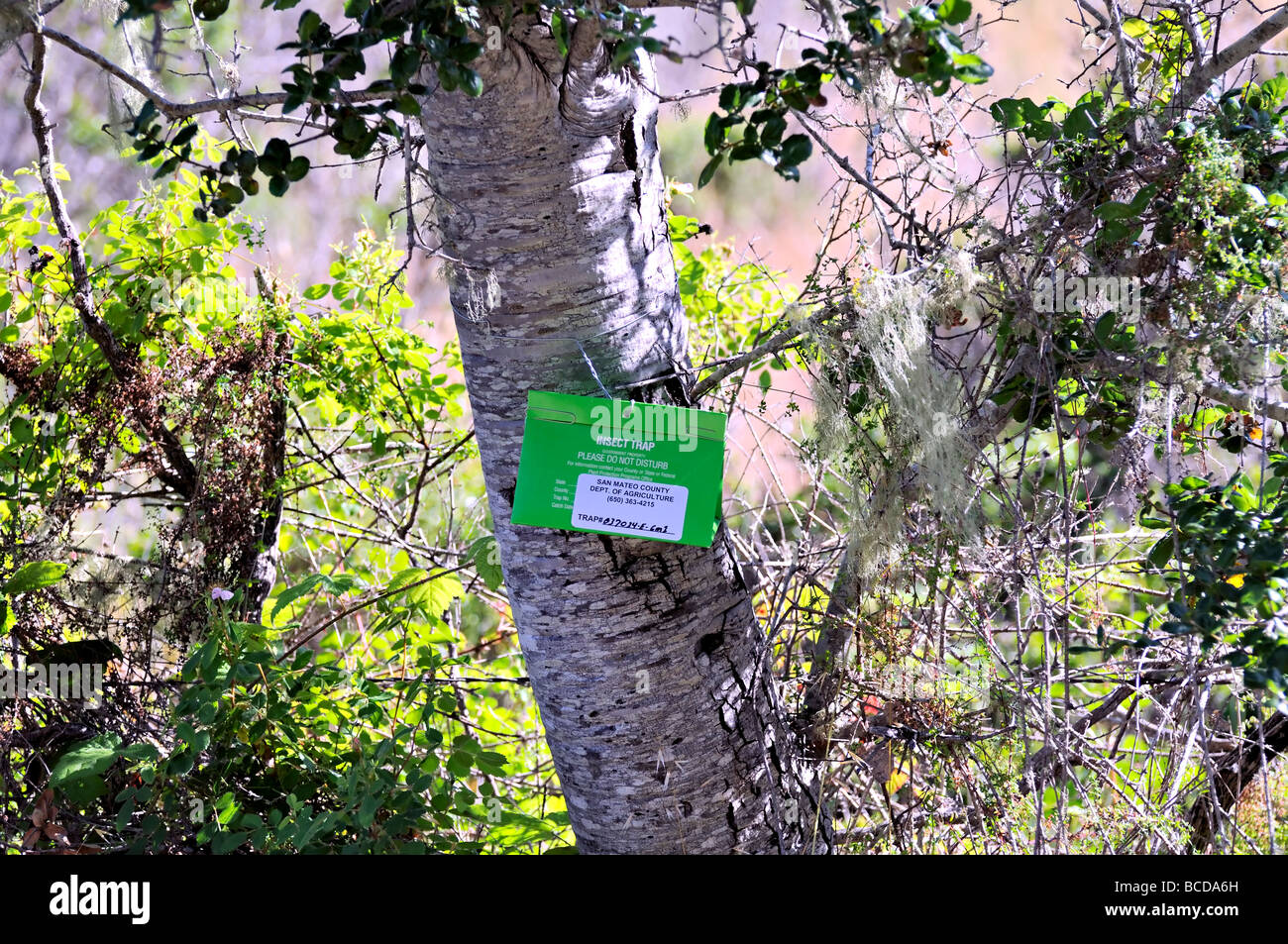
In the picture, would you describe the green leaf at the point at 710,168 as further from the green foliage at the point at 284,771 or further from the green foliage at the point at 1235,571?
the green foliage at the point at 284,771

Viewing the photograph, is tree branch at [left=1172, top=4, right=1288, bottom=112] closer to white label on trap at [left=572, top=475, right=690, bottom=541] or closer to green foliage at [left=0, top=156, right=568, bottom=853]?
white label on trap at [left=572, top=475, right=690, bottom=541]

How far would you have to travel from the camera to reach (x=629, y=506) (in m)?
1.67

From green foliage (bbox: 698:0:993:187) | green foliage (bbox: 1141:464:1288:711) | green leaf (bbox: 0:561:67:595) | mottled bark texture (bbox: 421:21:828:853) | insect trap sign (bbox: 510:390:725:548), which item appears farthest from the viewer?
green leaf (bbox: 0:561:67:595)

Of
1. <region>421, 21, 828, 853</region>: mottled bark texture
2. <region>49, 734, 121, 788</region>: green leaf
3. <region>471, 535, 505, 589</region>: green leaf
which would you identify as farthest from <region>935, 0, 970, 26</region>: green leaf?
<region>49, 734, 121, 788</region>: green leaf

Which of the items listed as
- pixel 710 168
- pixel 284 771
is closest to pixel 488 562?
pixel 284 771

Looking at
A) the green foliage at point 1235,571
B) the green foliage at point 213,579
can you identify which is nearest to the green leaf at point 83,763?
the green foliage at point 213,579

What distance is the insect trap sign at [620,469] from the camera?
164 cm

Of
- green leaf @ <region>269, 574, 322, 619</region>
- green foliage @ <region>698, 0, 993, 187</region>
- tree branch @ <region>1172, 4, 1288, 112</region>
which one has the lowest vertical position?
green leaf @ <region>269, 574, 322, 619</region>

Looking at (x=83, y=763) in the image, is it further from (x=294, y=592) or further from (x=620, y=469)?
(x=620, y=469)

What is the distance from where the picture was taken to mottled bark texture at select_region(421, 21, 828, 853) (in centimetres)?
153

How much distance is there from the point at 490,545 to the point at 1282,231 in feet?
5.03
